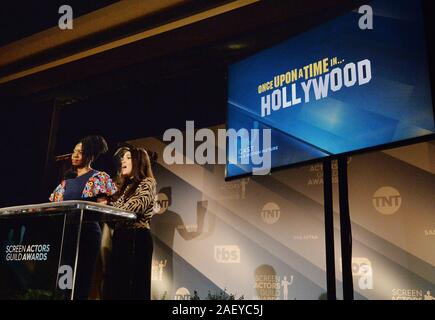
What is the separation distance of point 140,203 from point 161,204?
3.73ft

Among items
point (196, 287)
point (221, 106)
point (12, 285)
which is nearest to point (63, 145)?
point (221, 106)

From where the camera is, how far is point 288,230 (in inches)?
110

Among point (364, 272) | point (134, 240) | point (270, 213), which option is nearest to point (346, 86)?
point (364, 272)

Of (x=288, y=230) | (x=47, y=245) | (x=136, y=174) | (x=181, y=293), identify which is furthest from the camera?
(x=181, y=293)

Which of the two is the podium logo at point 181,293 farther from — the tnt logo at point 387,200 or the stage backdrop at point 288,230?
the tnt logo at point 387,200

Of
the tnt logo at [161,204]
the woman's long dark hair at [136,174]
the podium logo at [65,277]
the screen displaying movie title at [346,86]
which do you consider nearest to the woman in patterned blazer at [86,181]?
the woman's long dark hair at [136,174]

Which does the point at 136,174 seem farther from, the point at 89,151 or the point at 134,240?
the point at 89,151

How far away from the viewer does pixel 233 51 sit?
122 inches

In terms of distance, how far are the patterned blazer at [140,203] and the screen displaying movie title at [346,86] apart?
652mm

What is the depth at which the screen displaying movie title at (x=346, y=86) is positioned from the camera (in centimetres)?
156

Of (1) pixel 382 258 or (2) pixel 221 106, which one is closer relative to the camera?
(1) pixel 382 258

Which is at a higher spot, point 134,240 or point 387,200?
point 387,200
